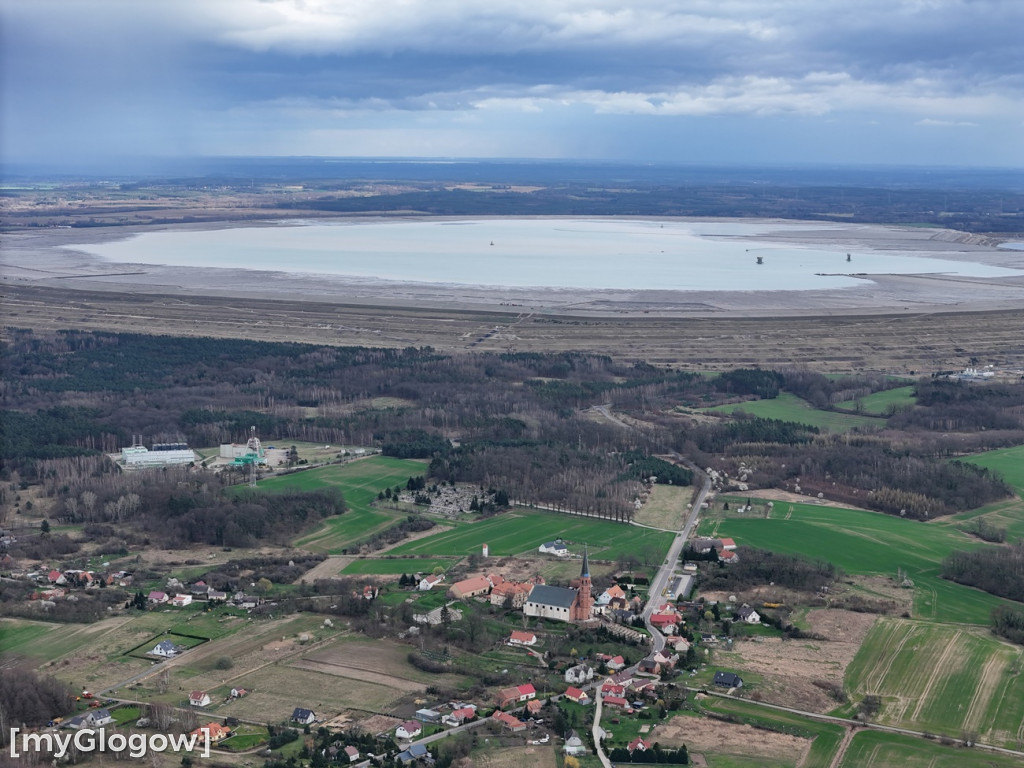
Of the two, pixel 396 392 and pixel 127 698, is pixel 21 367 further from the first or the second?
pixel 127 698

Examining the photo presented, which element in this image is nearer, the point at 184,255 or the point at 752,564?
the point at 752,564

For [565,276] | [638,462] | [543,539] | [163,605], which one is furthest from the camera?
[565,276]

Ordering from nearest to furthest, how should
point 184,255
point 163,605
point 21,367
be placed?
1. point 163,605
2. point 21,367
3. point 184,255

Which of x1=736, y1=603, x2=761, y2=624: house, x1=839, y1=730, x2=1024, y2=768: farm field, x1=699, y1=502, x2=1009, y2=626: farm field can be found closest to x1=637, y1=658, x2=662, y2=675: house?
x1=736, y1=603, x2=761, y2=624: house

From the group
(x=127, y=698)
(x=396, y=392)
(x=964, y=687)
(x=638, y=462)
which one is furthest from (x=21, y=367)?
(x=964, y=687)

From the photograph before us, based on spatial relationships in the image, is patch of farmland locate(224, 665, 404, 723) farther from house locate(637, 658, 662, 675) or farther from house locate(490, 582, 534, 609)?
house locate(490, 582, 534, 609)

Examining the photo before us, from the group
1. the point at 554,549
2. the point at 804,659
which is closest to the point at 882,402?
the point at 554,549
